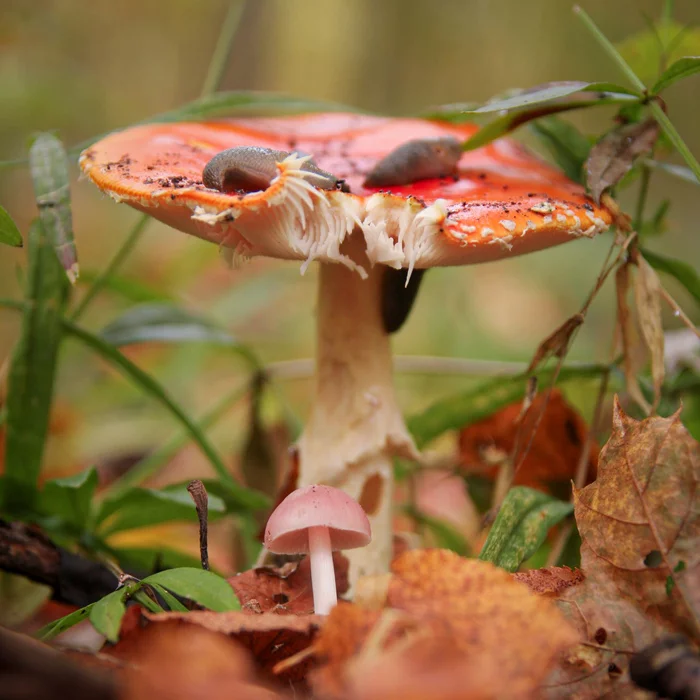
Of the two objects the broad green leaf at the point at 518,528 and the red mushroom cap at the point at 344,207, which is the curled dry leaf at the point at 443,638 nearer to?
the broad green leaf at the point at 518,528

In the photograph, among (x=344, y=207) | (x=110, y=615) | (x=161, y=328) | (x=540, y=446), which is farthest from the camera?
(x=161, y=328)

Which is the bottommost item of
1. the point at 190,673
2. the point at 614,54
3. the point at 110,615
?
the point at 110,615

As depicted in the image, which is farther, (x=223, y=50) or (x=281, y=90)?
(x=281, y=90)

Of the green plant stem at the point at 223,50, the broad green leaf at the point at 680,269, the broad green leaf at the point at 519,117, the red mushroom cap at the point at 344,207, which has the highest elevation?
the green plant stem at the point at 223,50

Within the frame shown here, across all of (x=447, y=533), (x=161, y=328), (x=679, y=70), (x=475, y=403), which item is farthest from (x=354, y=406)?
(x=679, y=70)

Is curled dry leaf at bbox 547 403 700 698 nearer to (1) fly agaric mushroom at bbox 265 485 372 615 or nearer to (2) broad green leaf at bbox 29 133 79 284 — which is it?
(1) fly agaric mushroom at bbox 265 485 372 615

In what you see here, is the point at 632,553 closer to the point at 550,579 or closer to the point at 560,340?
the point at 550,579

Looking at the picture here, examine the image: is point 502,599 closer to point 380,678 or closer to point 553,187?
point 380,678

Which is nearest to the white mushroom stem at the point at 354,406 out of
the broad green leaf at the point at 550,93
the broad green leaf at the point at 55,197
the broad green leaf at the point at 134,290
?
the broad green leaf at the point at 550,93
